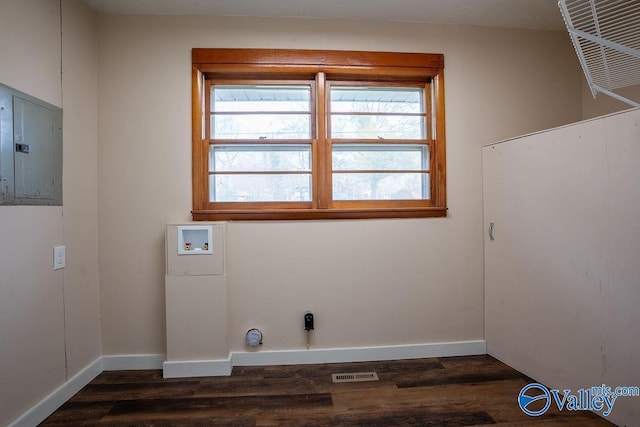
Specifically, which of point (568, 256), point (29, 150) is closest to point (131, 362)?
point (29, 150)

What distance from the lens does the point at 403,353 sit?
2.36m

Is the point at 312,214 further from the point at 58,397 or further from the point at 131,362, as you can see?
the point at 58,397

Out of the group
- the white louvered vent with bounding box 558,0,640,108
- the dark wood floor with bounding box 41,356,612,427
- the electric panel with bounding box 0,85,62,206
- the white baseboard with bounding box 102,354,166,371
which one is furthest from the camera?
the white baseboard with bounding box 102,354,166,371

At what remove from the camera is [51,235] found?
183cm

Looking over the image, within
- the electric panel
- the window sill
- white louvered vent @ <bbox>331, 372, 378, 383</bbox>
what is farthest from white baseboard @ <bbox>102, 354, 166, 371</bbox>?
white louvered vent @ <bbox>331, 372, 378, 383</bbox>

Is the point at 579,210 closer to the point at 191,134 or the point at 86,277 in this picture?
the point at 191,134

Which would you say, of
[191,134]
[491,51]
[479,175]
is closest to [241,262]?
[191,134]

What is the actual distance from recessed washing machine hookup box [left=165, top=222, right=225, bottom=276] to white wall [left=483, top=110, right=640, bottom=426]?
2.09 metres

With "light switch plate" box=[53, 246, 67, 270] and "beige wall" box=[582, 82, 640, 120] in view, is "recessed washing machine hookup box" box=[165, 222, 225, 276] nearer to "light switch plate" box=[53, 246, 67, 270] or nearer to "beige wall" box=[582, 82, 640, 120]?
"light switch plate" box=[53, 246, 67, 270]

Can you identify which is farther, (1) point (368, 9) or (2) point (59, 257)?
(1) point (368, 9)

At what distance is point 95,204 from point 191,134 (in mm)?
868

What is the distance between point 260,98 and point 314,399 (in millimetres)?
2200

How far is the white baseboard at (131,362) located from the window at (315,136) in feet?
3.60

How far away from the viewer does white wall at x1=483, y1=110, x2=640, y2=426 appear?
159 cm
